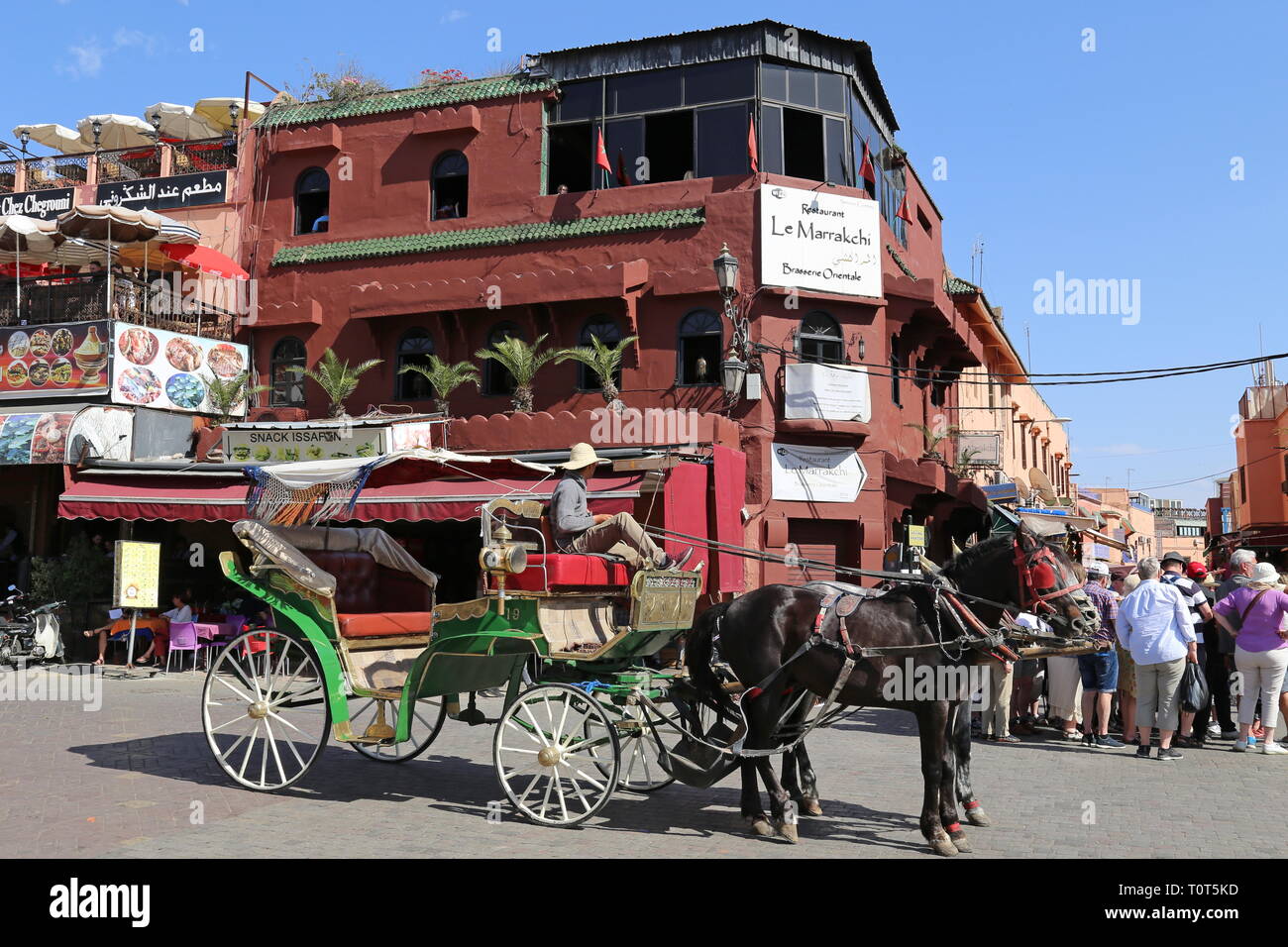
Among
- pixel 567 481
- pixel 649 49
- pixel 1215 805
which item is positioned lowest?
pixel 1215 805

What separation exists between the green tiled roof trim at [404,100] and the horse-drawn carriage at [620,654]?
14.9 m

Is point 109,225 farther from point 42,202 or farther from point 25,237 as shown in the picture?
point 42,202

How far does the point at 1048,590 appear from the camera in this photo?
23.5 ft

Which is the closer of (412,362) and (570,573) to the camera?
(570,573)

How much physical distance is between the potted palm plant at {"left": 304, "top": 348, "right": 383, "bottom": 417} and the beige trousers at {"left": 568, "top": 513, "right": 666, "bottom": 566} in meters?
12.7

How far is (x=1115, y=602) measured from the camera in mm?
12328

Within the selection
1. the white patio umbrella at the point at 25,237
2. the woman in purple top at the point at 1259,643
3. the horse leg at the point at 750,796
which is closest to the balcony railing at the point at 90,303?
the white patio umbrella at the point at 25,237

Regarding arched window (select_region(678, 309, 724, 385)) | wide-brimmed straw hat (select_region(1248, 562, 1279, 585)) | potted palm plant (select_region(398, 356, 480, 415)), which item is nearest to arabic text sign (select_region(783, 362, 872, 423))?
arched window (select_region(678, 309, 724, 385))

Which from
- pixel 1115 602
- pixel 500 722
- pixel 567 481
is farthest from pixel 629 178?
pixel 500 722

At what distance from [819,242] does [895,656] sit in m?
13.9

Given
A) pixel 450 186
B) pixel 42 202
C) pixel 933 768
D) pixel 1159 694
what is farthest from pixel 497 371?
pixel 933 768

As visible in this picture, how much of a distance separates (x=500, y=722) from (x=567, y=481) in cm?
185

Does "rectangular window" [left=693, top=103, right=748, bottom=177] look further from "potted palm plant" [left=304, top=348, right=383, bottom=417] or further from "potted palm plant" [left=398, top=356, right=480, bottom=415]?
"potted palm plant" [left=304, top=348, right=383, bottom=417]

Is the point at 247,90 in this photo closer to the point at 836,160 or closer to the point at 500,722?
the point at 836,160
